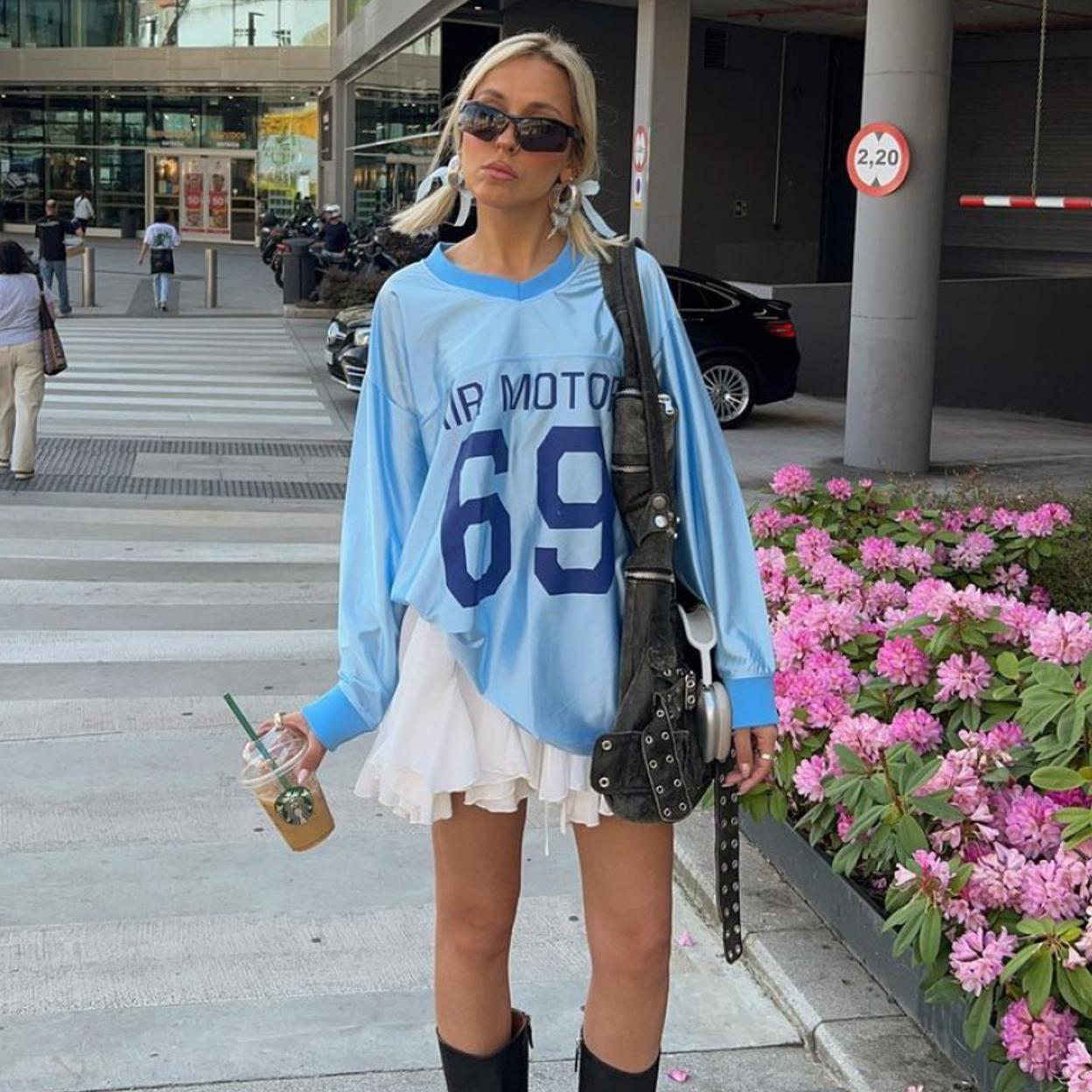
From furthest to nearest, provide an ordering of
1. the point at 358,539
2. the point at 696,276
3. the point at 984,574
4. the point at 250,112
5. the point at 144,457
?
the point at 250,112 < the point at 696,276 < the point at 144,457 < the point at 984,574 < the point at 358,539

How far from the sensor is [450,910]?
8.58ft

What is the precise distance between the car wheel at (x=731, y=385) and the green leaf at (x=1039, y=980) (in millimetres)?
13409

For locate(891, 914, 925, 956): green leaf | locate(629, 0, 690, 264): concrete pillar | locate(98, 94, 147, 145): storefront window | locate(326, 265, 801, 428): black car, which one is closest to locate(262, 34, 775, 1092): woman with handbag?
locate(891, 914, 925, 956): green leaf

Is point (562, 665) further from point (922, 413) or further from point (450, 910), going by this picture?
point (922, 413)

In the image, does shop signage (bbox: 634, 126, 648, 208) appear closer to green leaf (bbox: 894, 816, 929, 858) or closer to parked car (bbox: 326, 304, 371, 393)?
parked car (bbox: 326, 304, 371, 393)

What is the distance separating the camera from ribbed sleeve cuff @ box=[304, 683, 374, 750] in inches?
102

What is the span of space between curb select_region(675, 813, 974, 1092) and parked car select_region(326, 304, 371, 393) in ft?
36.9

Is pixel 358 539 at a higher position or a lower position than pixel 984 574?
higher

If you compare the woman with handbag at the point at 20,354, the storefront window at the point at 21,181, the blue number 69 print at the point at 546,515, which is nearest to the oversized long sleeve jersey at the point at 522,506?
the blue number 69 print at the point at 546,515

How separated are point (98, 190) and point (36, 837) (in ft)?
168

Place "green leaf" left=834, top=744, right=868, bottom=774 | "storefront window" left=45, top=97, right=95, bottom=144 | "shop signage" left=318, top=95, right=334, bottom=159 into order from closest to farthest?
"green leaf" left=834, top=744, right=868, bottom=774, "shop signage" left=318, top=95, right=334, bottom=159, "storefront window" left=45, top=97, right=95, bottom=144

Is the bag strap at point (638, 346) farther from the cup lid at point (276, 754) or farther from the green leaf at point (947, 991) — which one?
the green leaf at point (947, 991)

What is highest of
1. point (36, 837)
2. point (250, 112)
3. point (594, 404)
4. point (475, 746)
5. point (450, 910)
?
point (250, 112)

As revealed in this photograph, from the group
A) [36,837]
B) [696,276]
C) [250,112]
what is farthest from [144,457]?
[250,112]
